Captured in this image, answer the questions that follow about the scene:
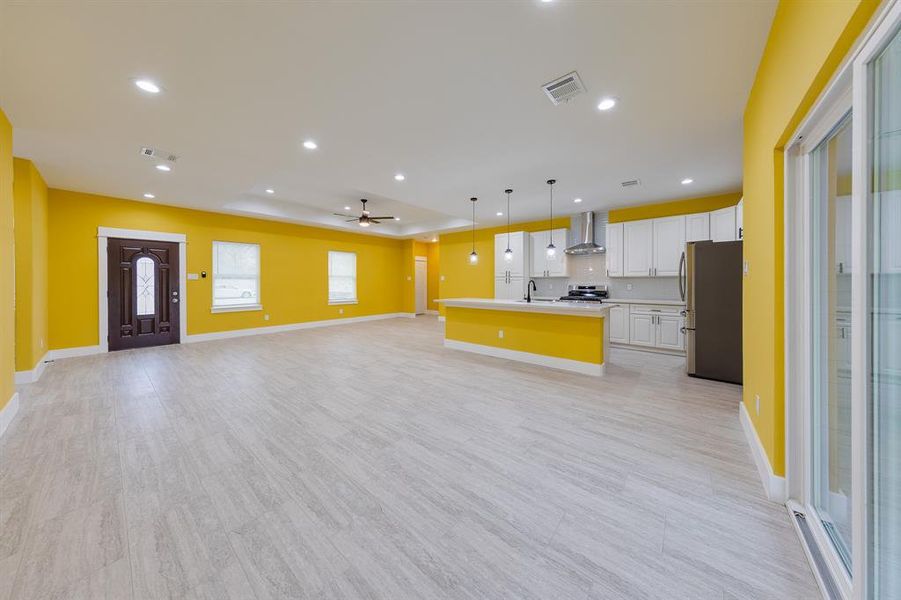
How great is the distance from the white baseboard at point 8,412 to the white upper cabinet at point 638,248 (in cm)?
843

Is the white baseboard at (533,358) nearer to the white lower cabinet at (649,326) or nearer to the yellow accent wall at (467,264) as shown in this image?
the white lower cabinet at (649,326)

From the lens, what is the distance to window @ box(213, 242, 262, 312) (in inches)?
283

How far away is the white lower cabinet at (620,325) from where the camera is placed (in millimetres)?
6145

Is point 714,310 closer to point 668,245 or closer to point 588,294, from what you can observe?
point 668,245

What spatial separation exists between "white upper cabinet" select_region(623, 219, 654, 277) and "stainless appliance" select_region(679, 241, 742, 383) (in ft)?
5.99

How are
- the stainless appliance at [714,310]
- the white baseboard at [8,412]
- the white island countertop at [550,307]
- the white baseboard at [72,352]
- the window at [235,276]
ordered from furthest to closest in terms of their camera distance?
the window at [235,276] < the white baseboard at [72,352] < the white island countertop at [550,307] < the stainless appliance at [714,310] < the white baseboard at [8,412]

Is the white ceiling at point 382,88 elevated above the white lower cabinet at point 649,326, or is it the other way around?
the white ceiling at point 382,88

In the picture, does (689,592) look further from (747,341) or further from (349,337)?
(349,337)

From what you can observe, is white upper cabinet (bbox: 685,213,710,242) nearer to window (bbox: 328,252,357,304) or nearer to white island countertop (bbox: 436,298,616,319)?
white island countertop (bbox: 436,298,616,319)

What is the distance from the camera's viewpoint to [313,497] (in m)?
1.90

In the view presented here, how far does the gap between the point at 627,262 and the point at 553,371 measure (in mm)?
3242

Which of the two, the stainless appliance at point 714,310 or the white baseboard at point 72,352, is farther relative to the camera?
the white baseboard at point 72,352

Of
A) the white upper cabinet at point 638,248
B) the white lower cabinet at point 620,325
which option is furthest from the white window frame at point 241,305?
the white upper cabinet at point 638,248

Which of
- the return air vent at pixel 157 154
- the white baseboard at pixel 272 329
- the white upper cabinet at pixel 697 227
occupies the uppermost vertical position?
the return air vent at pixel 157 154
